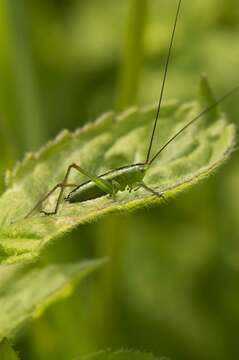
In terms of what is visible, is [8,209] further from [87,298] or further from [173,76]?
[173,76]

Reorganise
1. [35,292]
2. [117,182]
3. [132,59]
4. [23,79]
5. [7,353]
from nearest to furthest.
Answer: [7,353]
[35,292]
[117,182]
[132,59]
[23,79]

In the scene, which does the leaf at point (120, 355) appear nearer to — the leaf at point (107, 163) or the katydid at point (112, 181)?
the leaf at point (107, 163)

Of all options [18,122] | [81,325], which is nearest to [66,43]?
[18,122]

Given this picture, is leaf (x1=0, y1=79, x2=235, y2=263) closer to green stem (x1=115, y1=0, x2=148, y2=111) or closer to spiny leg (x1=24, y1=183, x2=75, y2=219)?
spiny leg (x1=24, y1=183, x2=75, y2=219)

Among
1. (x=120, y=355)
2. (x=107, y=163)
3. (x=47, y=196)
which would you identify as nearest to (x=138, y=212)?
(x=107, y=163)

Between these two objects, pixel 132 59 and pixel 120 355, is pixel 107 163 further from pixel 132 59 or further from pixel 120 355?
pixel 132 59

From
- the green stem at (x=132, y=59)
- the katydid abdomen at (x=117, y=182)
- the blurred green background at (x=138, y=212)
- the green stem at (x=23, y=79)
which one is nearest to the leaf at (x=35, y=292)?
the katydid abdomen at (x=117, y=182)
